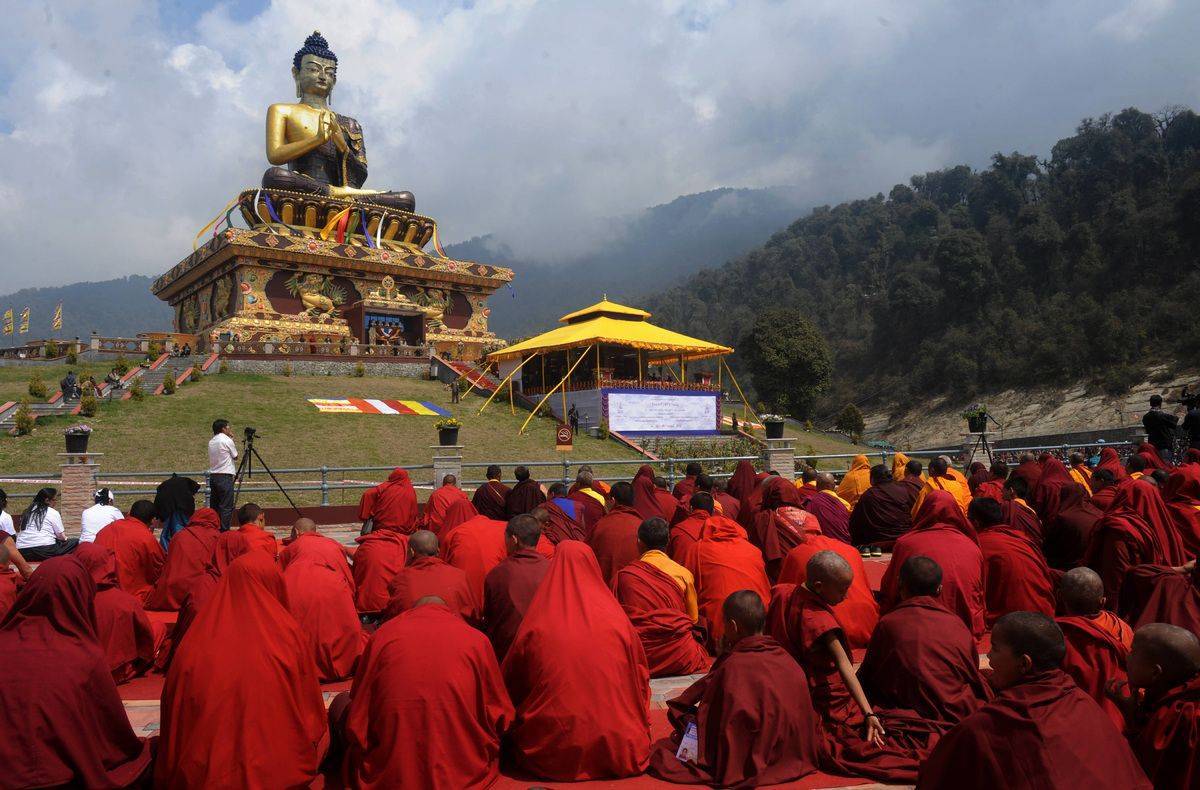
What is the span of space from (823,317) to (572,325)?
4260cm

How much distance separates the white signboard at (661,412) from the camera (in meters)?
23.6

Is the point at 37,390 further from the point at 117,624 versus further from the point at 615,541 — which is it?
the point at 615,541

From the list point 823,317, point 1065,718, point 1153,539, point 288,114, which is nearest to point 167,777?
point 1065,718

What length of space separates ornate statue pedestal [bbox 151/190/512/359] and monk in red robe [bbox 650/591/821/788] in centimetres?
2709

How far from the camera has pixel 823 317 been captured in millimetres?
66125

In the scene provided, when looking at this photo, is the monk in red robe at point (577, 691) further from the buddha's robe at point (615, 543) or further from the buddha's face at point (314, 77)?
the buddha's face at point (314, 77)

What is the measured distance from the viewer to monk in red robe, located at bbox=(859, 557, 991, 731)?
3.93 meters

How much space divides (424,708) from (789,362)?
38.3 meters

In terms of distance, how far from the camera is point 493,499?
390 inches

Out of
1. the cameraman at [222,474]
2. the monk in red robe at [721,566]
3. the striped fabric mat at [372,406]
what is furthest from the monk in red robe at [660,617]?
the striped fabric mat at [372,406]

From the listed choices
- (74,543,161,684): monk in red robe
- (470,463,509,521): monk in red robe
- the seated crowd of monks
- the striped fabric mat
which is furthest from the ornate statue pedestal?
the seated crowd of monks

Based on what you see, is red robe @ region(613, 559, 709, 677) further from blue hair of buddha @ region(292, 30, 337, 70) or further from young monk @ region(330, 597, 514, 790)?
blue hair of buddha @ region(292, 30, 337, 70)

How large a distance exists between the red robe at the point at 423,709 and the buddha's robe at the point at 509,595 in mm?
1310

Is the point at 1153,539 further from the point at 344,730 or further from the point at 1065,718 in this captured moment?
the point at 344,730
